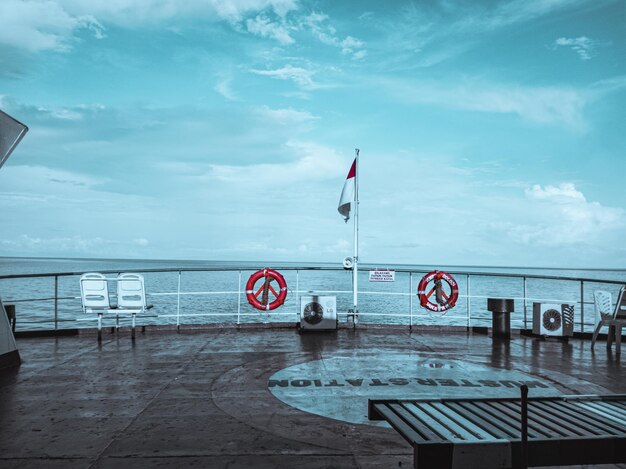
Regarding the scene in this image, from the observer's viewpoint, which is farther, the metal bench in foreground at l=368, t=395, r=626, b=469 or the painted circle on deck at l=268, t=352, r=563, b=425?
the painted circle on deck at l=268, t=352, r=563, b=425

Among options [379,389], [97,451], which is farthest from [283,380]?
[97,451]

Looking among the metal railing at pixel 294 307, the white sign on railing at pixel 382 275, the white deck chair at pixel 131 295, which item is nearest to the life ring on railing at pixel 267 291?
the metal railing at pixel 294 307

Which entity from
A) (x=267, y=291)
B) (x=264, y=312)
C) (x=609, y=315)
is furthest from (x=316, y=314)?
(x=264, y=312)

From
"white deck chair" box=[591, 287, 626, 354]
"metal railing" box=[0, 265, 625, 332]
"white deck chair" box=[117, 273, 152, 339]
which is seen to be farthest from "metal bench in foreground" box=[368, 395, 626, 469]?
"white deck chair" box=[117, 273, 152, 339]

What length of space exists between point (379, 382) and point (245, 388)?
4.02 feet

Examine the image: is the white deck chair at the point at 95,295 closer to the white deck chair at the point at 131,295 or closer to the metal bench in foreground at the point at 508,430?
the white deck chair at the point at 131,295

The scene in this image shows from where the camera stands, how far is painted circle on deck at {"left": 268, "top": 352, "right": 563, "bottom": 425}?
3941 mm

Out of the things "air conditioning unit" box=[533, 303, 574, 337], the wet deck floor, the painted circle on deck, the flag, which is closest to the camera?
the wet deck floor

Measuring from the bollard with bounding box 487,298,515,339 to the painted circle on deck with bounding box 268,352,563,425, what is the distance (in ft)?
7.44

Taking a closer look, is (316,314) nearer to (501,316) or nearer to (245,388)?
(501,316)

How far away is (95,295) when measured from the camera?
7012 millimetres

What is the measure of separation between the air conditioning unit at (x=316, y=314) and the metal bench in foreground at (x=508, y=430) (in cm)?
573

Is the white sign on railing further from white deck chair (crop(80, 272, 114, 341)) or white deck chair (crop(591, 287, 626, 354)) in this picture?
white deck chair (crop(80, 272, 114, 341))

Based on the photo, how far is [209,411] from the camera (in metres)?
3.70
